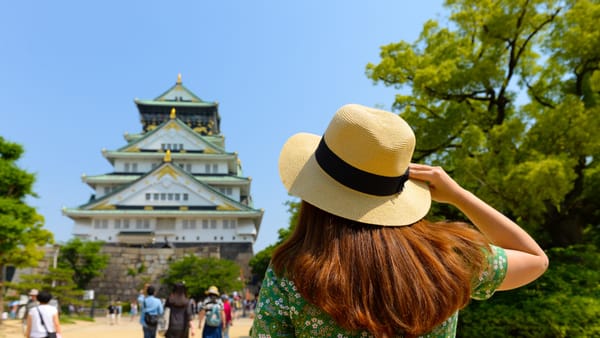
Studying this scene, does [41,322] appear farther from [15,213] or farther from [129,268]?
[129,268]

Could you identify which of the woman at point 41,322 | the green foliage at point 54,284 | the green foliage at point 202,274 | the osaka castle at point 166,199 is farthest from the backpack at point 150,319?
the osaka castle at point 166,199

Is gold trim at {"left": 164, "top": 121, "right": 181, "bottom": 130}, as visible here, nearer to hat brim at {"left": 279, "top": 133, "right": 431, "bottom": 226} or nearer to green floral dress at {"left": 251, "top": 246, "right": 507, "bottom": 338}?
hat brim at {"left": 279, "top": 133, "right": 431, "bottom": 226}

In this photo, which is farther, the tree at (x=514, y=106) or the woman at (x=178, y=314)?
the tree at (x=514, y=106)

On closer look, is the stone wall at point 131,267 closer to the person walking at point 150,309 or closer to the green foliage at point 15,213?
the green foliage at point 15,213

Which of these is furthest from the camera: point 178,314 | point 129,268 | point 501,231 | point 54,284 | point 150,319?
point 129,268

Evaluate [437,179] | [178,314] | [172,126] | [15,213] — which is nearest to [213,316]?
[178,314]

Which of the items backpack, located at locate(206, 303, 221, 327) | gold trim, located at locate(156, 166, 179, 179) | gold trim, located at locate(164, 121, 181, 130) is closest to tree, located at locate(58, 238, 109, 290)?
gold trim, located at locate(156, 166, 179, 179)

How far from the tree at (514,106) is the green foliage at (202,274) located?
16.1m

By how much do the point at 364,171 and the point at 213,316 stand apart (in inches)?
231

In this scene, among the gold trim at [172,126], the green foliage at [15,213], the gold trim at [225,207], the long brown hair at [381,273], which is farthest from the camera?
the gold trim at [172,126]

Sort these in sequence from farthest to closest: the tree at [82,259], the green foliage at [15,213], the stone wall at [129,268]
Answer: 1. the stone wall at [129,268]
2. the tree at [82,259]
3. the green foliage at [15,213]

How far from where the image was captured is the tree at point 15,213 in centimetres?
1216

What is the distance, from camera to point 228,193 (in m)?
34.3

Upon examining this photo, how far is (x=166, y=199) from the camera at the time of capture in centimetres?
3012
